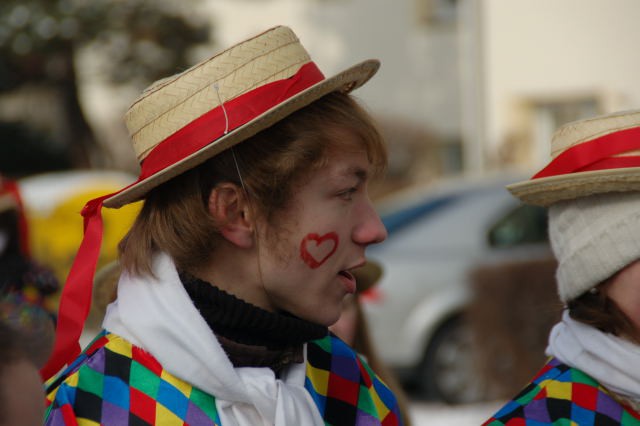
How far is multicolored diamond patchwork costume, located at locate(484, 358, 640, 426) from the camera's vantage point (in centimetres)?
263

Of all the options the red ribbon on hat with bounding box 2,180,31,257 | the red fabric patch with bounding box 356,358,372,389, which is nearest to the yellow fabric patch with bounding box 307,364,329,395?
the red fabric patch with bounding box 356,358,372,389

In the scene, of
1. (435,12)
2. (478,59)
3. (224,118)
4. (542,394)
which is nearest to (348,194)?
(224,118)

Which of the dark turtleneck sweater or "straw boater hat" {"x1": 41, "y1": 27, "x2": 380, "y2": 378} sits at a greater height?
"straw boater hat" {"x1": 41, "y1": 27, "x2": 380, "y2": 378}

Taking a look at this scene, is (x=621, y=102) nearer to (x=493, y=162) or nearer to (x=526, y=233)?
(x=493, y=162)

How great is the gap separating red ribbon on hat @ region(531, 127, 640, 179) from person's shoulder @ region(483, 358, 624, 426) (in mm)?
488

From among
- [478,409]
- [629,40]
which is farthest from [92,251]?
[629,40]

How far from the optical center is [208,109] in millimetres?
2416

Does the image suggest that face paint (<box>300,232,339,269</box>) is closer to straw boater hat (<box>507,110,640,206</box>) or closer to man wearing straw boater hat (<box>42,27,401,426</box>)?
man wearing straw boater hat (<box>42,27,401,426</box>)

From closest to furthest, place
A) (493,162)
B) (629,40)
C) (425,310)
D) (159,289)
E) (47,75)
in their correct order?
(159,289) → (425,310) → (629,40) → (493,162) → (47,75)

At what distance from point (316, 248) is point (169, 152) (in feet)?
1.23

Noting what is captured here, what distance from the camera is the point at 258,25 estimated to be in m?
23.5

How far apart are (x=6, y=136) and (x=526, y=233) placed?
52.2ft

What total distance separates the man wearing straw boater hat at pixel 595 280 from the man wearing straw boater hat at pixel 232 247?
523 millimetres

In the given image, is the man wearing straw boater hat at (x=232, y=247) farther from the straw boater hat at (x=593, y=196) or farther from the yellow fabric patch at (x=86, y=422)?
the straw boater hat at (x=593, y=196)
